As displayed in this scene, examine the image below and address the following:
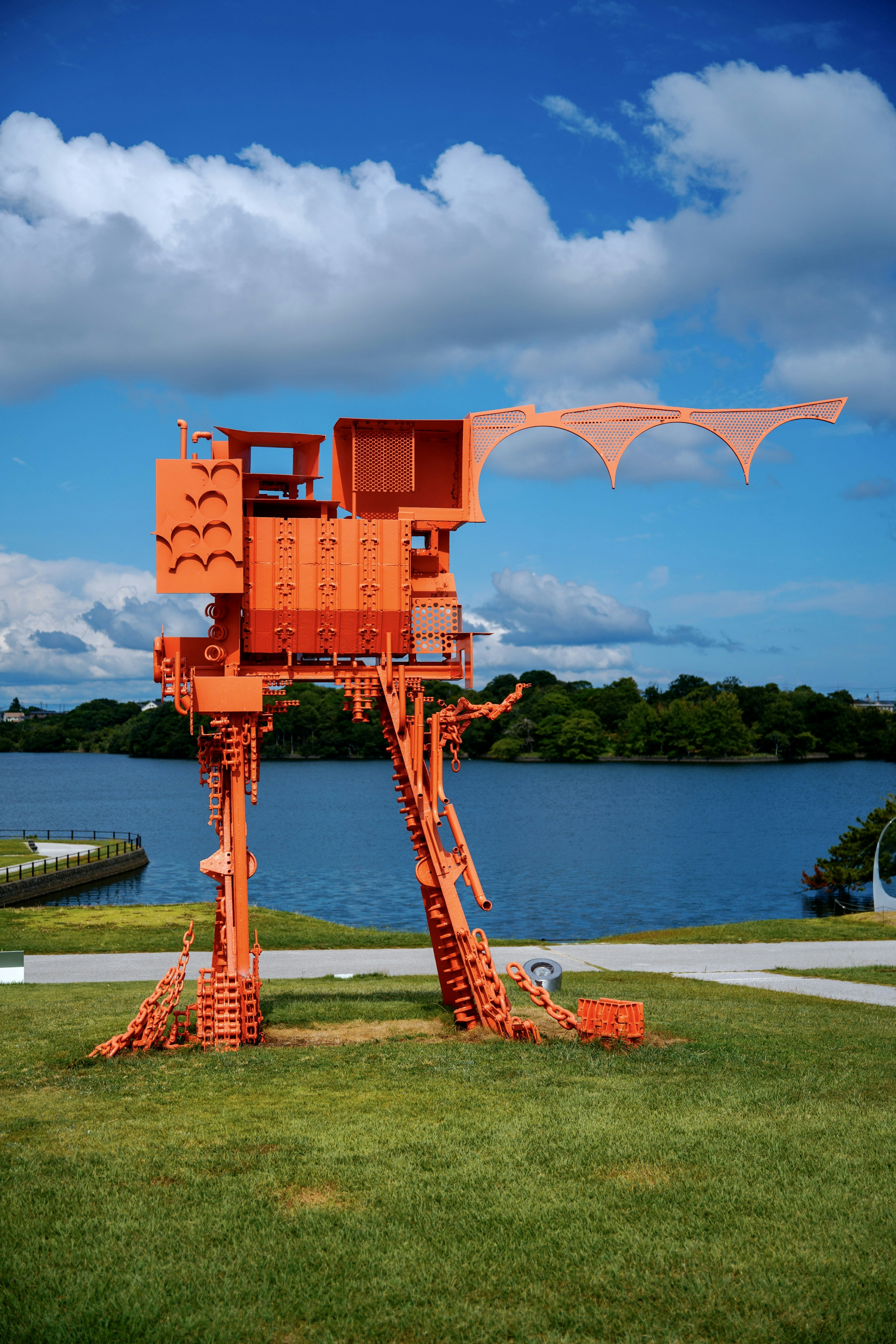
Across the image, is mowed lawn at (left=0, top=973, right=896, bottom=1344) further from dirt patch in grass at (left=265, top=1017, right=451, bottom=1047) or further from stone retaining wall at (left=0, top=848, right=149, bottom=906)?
stone retaining wall at (left=0, top=848, right=149, bottom=906)

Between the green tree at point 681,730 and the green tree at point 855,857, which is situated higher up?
the green tree at point 681,730

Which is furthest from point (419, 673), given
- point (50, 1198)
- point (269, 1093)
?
point (50, 1198)

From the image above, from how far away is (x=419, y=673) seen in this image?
11.6 meters

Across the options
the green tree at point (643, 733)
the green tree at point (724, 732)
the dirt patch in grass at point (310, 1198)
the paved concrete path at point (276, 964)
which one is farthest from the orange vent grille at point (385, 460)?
the green tree at point (643, 733)

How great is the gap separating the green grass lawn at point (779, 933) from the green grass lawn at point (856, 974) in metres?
4.25

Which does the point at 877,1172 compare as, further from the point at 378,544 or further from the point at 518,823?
the point at 518,823

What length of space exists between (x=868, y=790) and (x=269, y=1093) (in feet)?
335

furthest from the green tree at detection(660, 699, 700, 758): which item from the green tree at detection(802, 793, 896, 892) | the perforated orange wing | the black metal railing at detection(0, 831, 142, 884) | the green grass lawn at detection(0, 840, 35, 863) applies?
the perforated orange wing

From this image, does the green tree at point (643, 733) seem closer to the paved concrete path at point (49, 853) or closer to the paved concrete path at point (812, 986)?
the paved concrete path at point (49, 853)

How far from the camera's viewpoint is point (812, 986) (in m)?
17.4

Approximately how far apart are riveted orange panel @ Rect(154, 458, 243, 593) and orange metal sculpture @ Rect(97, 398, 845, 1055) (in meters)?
0.02

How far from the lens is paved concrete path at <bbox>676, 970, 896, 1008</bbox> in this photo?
15953 mm

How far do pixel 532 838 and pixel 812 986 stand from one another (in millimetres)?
47055

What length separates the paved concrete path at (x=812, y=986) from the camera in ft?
52.3
